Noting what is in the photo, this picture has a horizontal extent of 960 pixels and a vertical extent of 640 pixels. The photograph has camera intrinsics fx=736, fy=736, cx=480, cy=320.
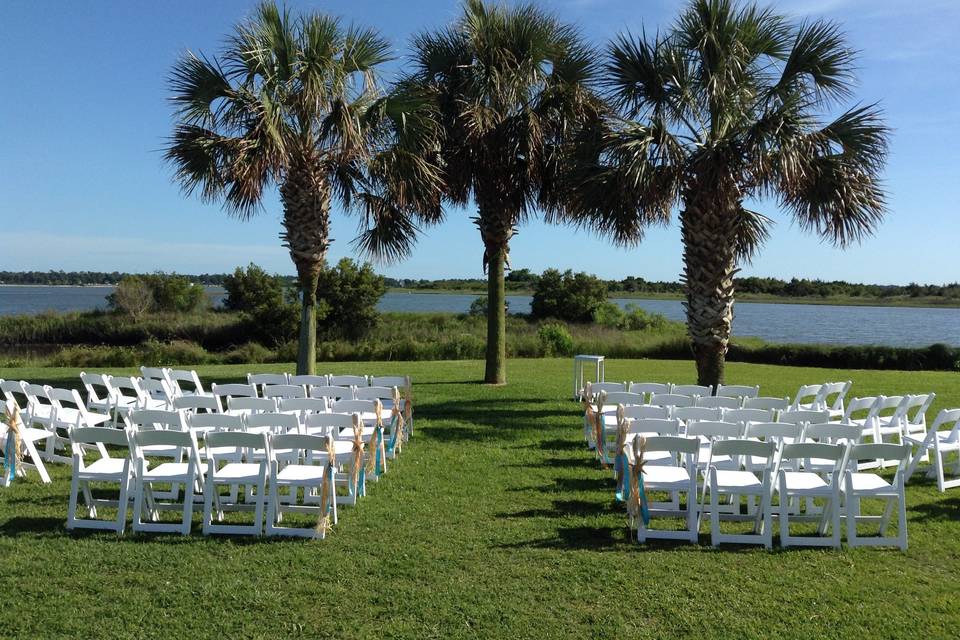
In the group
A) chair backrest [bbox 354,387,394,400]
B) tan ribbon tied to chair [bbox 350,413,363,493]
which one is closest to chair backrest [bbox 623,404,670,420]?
tan ribbon tied to chair [bbox 350,413,363,493]

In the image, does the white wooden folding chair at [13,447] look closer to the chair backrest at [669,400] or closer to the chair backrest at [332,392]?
the chair backrest at [332,392]

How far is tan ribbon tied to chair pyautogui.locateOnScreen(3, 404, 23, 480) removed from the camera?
7.34m

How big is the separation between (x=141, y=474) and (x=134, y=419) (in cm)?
110

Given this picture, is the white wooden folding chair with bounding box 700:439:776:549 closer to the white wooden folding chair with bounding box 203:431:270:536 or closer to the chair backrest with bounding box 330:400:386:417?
the white wooden folding chair with bounding box 203:431:270:536

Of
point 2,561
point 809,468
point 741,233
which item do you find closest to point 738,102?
point 741,233

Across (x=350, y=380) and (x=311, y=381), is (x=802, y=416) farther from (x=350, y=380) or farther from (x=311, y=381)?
(x=311, y=381)

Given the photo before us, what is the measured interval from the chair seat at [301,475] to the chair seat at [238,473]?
21cm

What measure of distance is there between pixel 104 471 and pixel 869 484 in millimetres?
6488

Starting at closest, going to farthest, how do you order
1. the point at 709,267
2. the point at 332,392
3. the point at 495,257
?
the point at 332,392, the point at 709,267, the point at 495,257

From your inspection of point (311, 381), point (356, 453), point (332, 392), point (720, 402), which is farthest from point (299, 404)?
point (720, 402)

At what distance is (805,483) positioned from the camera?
6.22 meters

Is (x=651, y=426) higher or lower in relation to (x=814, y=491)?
higher

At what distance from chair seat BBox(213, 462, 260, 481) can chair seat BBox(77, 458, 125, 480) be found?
801mm

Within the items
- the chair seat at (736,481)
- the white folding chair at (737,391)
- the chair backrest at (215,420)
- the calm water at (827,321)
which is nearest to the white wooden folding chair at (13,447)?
the chair backrest at (215,420)
